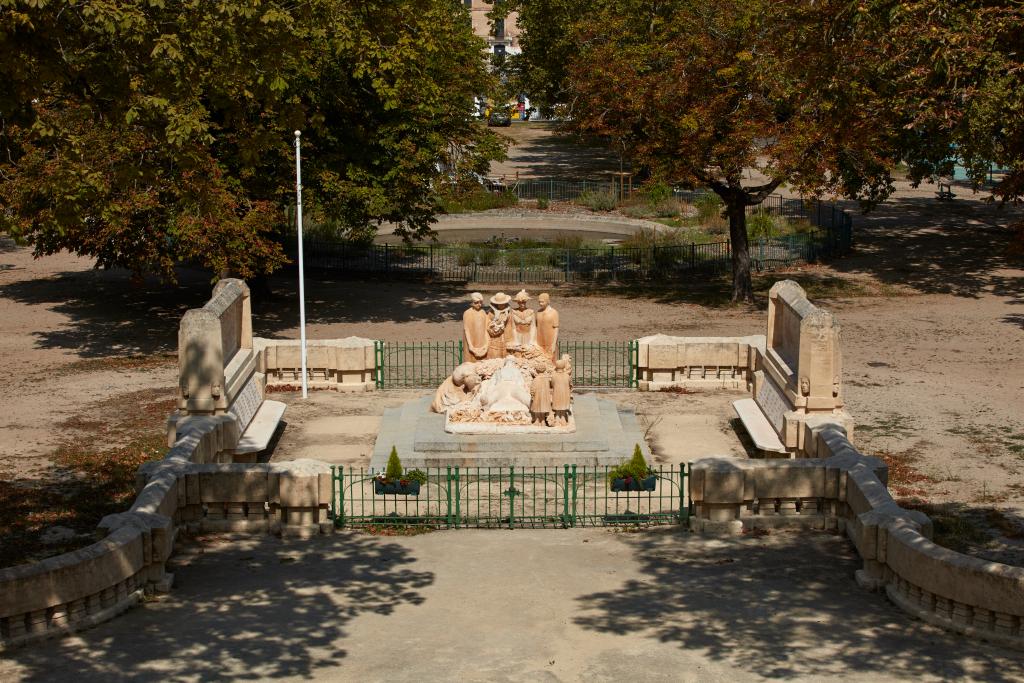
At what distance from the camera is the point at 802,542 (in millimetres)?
18219

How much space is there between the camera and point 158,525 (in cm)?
1609

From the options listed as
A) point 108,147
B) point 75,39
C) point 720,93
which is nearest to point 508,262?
point 720,93

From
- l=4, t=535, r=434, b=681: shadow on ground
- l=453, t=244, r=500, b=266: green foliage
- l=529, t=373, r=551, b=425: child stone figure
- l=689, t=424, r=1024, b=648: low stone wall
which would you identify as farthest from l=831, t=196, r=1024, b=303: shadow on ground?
l=4, t=535, r=434, b=681: shadow on ground

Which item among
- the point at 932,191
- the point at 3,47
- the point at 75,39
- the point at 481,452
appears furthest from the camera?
the point at 932,191

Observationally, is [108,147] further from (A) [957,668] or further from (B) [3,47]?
(A) [957,668]

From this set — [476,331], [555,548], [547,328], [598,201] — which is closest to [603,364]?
[547,328]

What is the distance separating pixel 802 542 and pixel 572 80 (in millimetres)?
21629

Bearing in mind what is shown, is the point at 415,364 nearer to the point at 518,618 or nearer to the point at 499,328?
the point at 499,328

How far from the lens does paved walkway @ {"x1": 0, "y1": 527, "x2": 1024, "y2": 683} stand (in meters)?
13.9

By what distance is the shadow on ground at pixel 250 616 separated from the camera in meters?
13.8

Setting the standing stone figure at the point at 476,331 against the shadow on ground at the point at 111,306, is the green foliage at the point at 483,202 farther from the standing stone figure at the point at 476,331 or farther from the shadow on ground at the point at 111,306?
the standing stone figure at the point at 476,331

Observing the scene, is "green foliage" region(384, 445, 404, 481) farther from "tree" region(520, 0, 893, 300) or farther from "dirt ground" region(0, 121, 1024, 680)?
"tree" region(520, 0, 893, 300)

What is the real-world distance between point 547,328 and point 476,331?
3.95 feet

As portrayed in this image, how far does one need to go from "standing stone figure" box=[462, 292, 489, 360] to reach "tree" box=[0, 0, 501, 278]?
4.26 m
